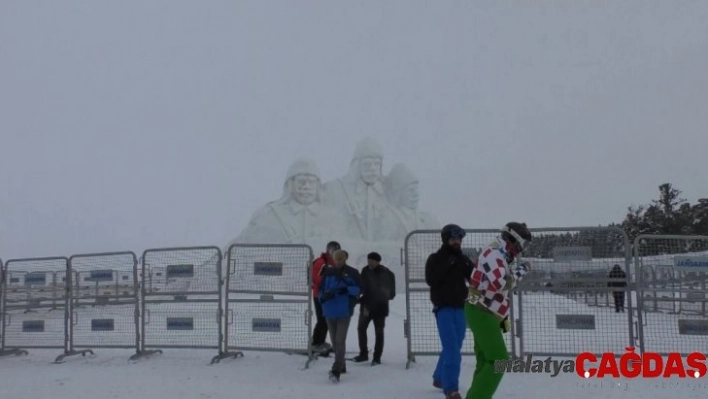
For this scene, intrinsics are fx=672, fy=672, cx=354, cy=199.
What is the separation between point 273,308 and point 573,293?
4321 millimetres

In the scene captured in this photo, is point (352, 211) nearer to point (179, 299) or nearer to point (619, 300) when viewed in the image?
point (179, 299)

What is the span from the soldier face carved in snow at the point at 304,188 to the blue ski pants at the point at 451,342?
2050 cm

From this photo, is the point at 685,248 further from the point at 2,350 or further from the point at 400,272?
the point at 400,272

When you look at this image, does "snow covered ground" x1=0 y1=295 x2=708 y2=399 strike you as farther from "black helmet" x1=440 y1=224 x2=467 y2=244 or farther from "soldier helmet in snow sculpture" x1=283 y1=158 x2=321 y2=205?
"soldier helmet in snow sculpture" x1=283 y1=158 x2=321 y2=205

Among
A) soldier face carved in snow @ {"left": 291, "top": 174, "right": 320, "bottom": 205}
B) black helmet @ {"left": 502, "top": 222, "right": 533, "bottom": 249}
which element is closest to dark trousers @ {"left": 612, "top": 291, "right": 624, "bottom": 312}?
black helmet @ {"left": 502, "top": 222, "right": 533, "bottom": 249}

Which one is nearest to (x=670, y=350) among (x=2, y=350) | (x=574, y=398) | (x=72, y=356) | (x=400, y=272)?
(x=574, y=398)

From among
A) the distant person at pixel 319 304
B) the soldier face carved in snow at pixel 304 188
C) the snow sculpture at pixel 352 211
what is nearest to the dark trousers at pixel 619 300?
the distant person at pixel 319 304

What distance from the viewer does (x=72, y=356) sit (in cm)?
1114

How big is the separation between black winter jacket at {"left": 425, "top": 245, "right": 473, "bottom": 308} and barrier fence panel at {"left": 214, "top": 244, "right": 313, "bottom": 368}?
10.6 ft

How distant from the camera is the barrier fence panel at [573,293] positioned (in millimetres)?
9016

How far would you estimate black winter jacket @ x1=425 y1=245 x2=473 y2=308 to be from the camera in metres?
6.79

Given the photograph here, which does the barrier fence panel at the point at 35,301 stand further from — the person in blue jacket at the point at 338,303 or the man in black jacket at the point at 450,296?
the man in black jacket at the point at 450,296

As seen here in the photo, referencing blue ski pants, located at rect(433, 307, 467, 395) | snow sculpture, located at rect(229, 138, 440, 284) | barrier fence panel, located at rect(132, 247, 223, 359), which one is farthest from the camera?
snow sculpture, located at rect(229, 138, 440, 284)

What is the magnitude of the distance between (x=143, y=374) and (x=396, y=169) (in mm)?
21174
